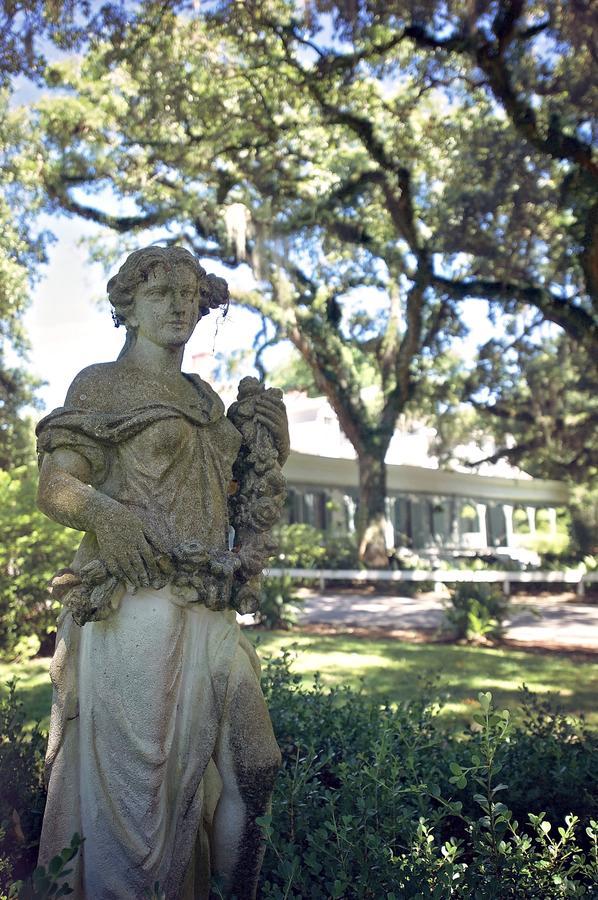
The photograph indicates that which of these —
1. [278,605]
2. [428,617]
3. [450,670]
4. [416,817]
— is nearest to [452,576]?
[428,617]

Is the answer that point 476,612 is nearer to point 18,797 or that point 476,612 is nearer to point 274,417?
point 18,797

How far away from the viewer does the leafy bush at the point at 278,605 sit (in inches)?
469

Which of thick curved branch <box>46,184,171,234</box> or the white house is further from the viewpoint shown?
the white house

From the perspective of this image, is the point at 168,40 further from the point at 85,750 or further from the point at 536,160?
the point at 85,750

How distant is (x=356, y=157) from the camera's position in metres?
15.7

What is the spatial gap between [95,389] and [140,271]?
46cm

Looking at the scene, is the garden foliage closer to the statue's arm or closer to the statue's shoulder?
the statue's arm

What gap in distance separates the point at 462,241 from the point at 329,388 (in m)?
5.95

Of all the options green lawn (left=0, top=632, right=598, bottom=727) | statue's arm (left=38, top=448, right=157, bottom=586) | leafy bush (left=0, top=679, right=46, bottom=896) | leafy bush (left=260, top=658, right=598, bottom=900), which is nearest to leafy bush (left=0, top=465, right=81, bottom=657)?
green lawn (left=0, top=632, right=598, bottom=727)

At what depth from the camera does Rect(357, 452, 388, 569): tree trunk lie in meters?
19.3

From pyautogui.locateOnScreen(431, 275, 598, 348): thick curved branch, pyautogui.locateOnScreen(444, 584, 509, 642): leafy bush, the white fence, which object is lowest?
pyautogui.locateOnScreen(444, 584, 509, 642): leafy bush

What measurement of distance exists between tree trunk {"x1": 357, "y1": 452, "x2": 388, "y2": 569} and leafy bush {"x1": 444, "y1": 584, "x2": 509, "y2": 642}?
7480 mm

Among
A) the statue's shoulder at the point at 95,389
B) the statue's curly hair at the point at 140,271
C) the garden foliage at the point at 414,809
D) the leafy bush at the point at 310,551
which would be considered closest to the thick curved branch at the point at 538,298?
the leafy bush at the point at 310,551

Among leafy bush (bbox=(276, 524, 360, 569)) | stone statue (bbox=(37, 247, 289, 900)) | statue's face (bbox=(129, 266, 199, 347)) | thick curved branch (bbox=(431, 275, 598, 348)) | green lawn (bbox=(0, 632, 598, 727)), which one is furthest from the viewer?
leafy bush (bbox=(276, 524, 360, 569))
